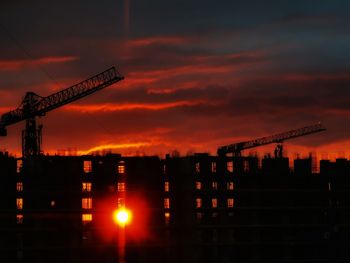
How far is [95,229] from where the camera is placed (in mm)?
7344

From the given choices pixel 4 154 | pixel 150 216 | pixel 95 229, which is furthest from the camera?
pixel 4 154

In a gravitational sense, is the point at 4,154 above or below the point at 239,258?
above

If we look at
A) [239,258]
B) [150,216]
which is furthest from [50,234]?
[239,258]

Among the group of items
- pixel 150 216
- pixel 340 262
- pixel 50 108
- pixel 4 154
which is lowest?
pixel 340 262

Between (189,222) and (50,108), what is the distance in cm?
7723

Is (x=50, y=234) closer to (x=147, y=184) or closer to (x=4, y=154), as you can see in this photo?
(x=147, y=184)

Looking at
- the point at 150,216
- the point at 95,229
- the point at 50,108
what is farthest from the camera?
the point at 50,108

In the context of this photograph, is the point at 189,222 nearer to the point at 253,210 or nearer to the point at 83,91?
the point at 253,210

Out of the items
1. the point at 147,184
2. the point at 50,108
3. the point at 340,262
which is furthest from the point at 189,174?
the point at 50,108

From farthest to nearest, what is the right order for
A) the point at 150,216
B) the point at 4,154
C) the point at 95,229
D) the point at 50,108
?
the point at 50,108, the point at 4,154, the point at 150,216, the point at 95,229

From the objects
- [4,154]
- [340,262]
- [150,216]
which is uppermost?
[4,154]

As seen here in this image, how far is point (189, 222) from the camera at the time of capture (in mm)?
7770

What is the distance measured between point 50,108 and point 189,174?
77.3m

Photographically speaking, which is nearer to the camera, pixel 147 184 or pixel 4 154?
pixel 147 184
